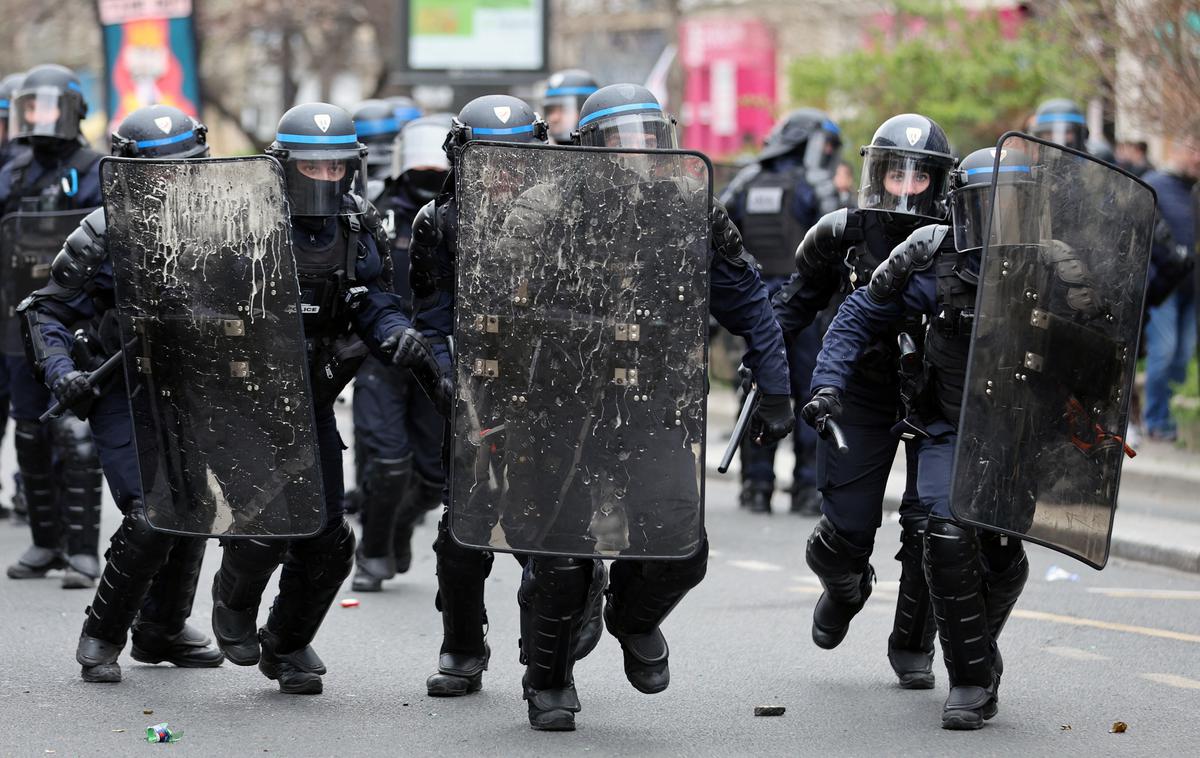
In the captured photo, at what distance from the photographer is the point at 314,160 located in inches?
225

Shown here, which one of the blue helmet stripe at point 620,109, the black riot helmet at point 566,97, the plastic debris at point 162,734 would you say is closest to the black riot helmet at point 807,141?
the black riot helmet at point 566,97

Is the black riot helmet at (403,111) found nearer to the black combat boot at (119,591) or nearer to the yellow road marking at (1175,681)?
the black combat boot at (119,591)

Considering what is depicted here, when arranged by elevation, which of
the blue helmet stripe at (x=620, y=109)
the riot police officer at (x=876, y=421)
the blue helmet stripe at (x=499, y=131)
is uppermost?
the blue helmet stripe at (x=620, y=109)

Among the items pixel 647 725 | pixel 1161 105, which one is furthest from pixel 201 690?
pixel 1161 105

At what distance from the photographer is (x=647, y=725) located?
18.6 ft

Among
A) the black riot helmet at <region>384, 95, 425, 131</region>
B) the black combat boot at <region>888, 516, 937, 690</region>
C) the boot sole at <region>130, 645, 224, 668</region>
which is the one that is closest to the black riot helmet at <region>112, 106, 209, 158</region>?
the boot sole at <region>130, 645, 224, 668</region>

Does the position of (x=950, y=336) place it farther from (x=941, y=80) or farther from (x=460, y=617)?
(x=941, y=80)

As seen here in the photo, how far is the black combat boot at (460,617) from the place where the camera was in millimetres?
5816

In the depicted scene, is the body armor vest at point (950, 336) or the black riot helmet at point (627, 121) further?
the body armor vest at point (950, 336)

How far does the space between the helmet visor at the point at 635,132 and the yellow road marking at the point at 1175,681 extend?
242 centimetres

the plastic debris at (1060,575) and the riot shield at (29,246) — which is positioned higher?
the riot shield at (29,246)

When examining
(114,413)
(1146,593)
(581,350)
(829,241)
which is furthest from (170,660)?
(1146,593)

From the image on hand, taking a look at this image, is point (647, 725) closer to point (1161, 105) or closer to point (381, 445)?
point (381, 445)

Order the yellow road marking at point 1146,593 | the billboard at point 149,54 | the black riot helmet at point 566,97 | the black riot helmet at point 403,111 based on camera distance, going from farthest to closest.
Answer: the billboard at point 149,54 < the black riot helmet at point 403,111 < the black riot helmet at point 566,97 < the yellow road marking at point 1146,593
